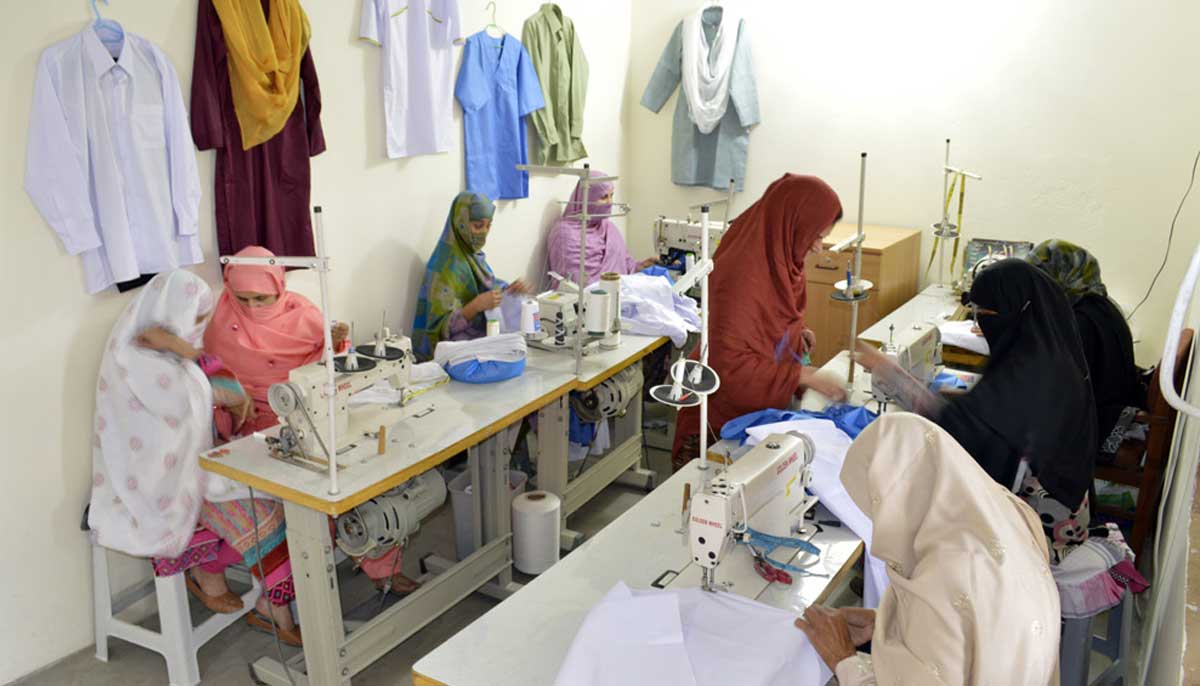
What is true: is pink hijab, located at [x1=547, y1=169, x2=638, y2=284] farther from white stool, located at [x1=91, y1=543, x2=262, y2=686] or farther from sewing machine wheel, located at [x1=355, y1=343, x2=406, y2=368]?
white stool, located at [x1=91, y1=543, x2=262, y2=686]

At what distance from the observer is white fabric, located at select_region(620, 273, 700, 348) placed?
387cm

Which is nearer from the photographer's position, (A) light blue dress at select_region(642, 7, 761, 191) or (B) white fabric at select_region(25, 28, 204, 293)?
(B) white fabric at select_region(25, 28, 204, 293)

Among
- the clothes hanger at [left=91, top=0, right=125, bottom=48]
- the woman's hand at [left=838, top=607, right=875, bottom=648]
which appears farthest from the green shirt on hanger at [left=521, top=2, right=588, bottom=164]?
the woman's hand at [left=838, top=607, right=875, bottom=648]

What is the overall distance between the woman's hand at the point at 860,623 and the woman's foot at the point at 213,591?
6.91 ft

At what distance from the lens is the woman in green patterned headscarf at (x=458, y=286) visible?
13.3 feet

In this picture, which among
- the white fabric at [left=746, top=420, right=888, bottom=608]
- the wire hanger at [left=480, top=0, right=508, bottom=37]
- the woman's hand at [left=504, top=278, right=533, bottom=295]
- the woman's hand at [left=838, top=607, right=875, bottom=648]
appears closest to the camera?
the woman's hand at [left=838, top=607, right=875, bottom=648]

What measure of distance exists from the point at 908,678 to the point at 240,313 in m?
2.52

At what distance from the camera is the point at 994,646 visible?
1.47 meters

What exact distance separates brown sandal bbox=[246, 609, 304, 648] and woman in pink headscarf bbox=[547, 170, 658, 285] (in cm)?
238

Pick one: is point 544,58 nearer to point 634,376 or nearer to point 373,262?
point 373,262

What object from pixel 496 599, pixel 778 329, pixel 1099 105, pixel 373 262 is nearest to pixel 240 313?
pixel 373 262

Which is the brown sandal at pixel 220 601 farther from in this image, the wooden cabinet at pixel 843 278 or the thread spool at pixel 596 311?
the wooden cabinet at pixel 843 278

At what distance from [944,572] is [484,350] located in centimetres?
202

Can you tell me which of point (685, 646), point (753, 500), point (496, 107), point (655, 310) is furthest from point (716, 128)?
point (685, 646)
